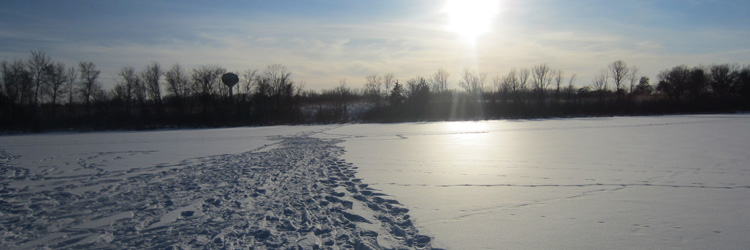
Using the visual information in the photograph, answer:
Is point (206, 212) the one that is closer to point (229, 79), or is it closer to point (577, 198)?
point (577, 198)

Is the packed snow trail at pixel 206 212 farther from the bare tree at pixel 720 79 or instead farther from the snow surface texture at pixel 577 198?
the bare tree at pixel 720 79

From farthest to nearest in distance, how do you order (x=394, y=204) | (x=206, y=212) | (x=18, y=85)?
1. (x=18, y=85)
2. (x=394, y=204)
3. (x=206, y=212)

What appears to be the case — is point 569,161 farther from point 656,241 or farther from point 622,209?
point 656,241

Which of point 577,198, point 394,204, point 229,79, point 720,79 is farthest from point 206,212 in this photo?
point 720,79

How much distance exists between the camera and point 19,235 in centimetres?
450

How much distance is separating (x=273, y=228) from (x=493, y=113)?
150 ft

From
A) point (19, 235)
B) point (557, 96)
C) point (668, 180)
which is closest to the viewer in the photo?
point (19, 235)

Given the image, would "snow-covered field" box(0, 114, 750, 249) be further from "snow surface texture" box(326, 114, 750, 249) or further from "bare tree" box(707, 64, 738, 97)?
"bare tree" box(707, 64, 738, 97)

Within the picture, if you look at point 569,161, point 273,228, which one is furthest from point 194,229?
point 569,161

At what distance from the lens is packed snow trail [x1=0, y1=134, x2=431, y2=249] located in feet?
13.6

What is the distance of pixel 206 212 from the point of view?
5398 millimetres

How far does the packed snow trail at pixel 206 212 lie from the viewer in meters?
4.16

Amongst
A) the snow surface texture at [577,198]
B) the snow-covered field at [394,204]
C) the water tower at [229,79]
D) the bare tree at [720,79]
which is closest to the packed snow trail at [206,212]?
the snow-covered field at [394,204]

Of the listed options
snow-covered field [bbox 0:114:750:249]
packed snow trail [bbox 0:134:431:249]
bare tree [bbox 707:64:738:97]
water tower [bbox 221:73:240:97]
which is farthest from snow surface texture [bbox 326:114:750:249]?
bare tree [bbox 707:64:738:97]
